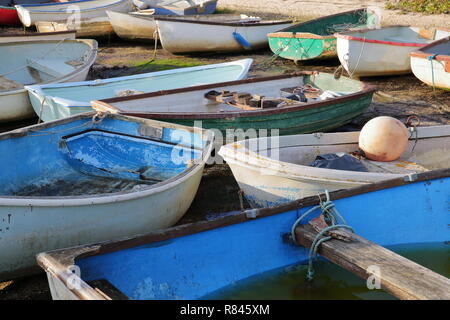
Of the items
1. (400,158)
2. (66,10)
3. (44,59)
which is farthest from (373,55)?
(66,10)

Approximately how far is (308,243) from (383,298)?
31.9 inches

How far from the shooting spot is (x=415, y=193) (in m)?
5.25

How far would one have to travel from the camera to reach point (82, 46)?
424 inches

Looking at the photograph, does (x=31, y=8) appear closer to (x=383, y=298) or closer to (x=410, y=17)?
(x=410, y=17)

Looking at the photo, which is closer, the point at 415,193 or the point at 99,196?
the point at 99,196

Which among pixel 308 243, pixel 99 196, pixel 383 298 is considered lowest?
pixel 383 298

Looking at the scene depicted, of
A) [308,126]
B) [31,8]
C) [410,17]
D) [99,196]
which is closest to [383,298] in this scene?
[99,196]

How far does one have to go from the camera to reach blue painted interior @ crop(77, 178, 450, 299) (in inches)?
161

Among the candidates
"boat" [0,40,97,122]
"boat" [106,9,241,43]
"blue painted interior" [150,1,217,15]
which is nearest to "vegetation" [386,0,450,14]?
"blue painted interior" [150,1,217,15]

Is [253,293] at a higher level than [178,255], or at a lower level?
lower

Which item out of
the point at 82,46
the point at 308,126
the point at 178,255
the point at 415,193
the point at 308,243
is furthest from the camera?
the point at 82,46

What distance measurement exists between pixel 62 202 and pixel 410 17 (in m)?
13.3

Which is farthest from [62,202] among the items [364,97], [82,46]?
[82,46]
